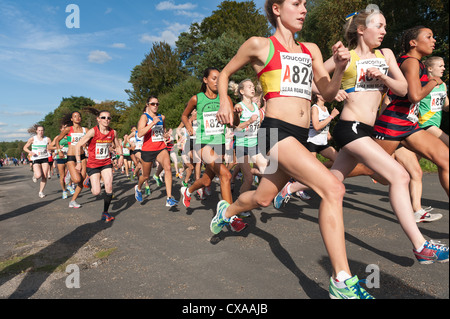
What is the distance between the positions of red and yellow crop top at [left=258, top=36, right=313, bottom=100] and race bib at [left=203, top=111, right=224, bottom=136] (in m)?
2.44

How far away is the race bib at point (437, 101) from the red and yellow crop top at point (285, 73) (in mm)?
2800

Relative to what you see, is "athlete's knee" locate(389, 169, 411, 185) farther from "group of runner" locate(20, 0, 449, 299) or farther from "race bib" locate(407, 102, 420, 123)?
"race bib" locate(407, 102, 420, 123)

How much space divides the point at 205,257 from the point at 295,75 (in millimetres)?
2128

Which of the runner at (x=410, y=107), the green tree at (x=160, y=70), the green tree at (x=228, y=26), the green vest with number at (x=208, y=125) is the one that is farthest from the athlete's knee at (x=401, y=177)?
the green tree at (x=160, y=70)

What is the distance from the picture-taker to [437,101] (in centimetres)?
437

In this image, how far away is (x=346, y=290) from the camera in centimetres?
198

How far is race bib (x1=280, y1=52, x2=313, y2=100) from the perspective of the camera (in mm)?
2502

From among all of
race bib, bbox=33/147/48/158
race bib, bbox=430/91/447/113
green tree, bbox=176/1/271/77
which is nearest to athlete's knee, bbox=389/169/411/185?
race bib, bbox=430/91/447/113

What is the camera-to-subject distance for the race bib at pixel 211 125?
496cm

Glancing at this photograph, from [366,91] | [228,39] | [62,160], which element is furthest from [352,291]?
[228,39]
